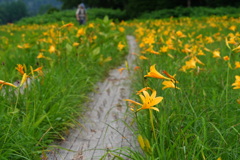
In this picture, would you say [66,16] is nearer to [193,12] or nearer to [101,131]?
[193,12]

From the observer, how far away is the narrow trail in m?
1.99

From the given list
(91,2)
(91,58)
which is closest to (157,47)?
(91,58)

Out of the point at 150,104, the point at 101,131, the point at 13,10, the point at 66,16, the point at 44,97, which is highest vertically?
the point at 13,10

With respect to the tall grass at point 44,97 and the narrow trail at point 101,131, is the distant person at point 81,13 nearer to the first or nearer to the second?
the tall grass at point 44,97

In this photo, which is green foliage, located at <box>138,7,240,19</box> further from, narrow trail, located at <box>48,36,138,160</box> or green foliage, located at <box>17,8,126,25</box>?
narrow trail, located at <box>48,36,138,160</box>

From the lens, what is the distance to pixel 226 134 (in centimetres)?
160

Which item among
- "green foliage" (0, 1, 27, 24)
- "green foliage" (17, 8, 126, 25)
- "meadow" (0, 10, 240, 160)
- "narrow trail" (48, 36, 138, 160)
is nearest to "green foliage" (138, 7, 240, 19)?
"green foliage" (17, 8, 126, 25)

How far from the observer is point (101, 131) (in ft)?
7.74

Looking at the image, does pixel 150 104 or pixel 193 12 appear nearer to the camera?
pixel 150 104

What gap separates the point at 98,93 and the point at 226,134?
196 centimetres

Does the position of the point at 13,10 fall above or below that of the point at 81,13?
above

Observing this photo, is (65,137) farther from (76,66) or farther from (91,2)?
(91,2)

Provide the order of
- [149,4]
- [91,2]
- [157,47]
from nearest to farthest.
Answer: [157,47] → [149,4] → [91,2]

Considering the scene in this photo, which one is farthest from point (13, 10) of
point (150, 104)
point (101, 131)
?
point (150, 104)
